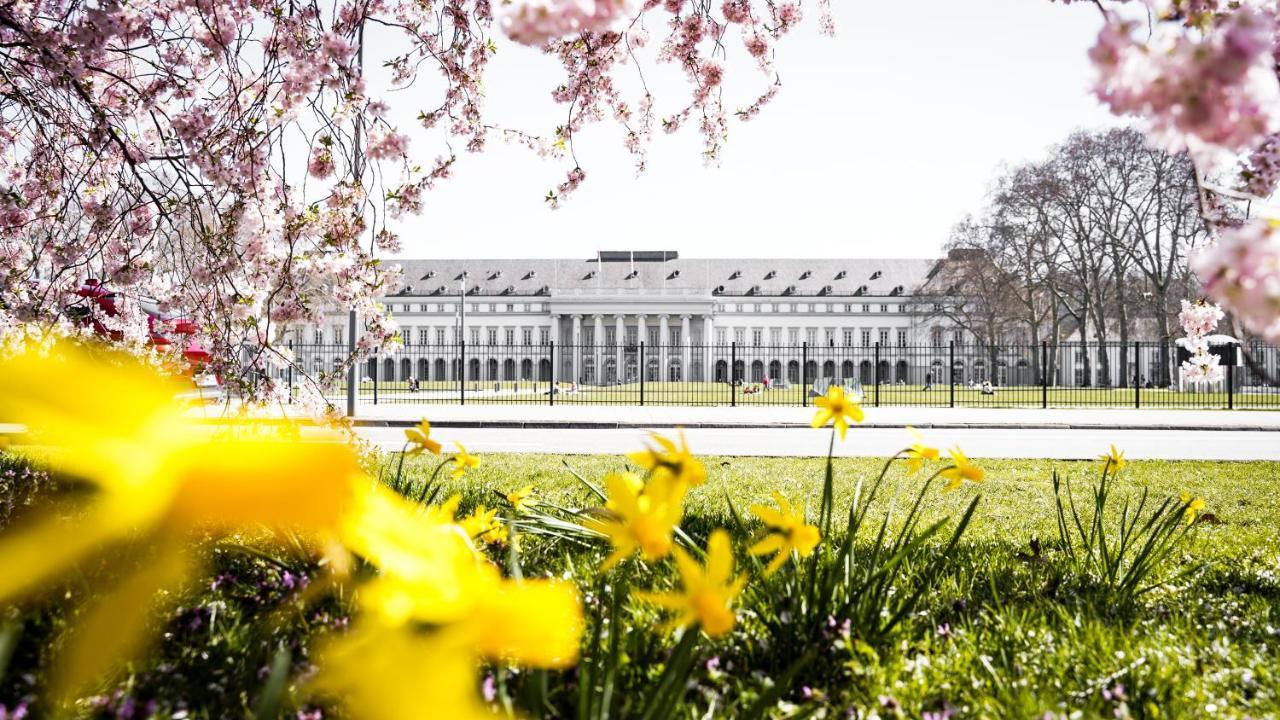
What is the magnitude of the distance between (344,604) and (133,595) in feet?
2.45

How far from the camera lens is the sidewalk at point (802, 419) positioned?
45.4ft

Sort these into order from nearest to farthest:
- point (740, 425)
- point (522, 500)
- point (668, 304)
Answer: point (522, 500) → point (740, 425) → point (668, 304)

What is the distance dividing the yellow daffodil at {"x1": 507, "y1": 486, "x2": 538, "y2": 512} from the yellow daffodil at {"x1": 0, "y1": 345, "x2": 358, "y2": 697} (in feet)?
1.83

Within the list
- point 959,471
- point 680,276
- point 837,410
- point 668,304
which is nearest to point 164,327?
point 837,410

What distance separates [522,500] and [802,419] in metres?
12.4

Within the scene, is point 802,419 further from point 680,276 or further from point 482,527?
→ point 680,276

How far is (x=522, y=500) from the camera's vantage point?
296 cm

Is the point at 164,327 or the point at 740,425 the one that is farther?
the point at 740,425

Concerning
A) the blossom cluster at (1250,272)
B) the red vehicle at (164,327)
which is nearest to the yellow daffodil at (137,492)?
the red vehicle at (164,327)

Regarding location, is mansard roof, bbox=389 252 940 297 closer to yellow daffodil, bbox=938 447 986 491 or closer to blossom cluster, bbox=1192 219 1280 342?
yellow daffodil, bbox=938 447 986 491

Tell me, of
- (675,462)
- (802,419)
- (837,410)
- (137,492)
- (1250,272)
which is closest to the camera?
(675,462)

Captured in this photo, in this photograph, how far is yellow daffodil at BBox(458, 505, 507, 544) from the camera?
189 centimetres

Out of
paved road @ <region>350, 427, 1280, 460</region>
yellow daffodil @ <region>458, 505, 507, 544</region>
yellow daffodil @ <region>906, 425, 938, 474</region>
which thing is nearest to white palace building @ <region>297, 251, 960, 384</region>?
paved road @ <region>350, 427, 1280, 460</region>

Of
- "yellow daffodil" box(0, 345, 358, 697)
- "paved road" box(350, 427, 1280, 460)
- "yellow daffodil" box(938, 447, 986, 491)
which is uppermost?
Result: "yellow daffodil" box(938, 447, 986, 491)
